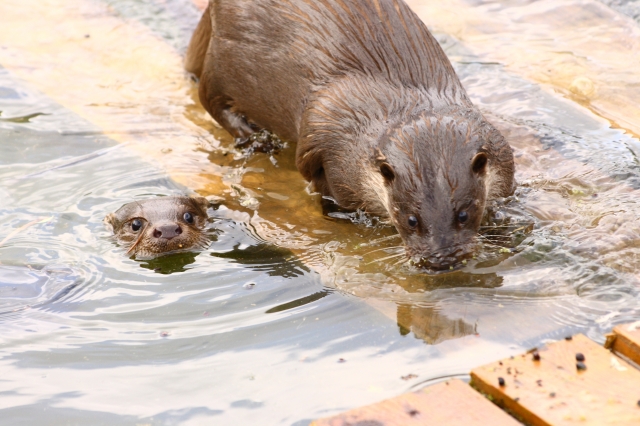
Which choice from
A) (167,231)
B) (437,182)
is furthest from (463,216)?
(167,231)

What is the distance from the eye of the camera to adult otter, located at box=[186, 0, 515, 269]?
10.2 ft

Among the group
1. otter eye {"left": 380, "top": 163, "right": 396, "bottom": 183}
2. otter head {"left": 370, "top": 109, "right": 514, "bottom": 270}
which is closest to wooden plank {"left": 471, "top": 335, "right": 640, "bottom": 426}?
otter head {"left": 370, "top": 109, "right": 514, "bottom": 270}

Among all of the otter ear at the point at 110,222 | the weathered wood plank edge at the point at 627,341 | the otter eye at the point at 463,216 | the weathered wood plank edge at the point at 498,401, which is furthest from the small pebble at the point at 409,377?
the otter ear at the point at 110,222

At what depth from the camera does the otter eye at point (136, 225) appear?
3.80 metres

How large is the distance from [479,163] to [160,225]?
140 cm

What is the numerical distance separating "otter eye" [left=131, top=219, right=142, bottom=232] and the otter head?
111 cm

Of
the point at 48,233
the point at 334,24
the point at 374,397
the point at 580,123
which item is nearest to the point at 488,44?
the point at 580,123

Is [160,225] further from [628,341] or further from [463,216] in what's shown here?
[628,341]

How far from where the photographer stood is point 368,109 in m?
3.58

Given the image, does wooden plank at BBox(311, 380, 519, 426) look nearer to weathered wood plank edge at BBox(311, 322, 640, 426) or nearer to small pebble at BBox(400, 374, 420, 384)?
weathered wood plank edge at BBox(311, 322, 640, 426)

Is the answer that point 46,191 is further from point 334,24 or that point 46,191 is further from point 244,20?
point 334,24

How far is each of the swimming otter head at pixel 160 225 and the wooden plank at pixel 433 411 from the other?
1.61m

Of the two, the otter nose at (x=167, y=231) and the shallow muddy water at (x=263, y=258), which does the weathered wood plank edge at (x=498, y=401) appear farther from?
the otter nose at (x=167, y=231)

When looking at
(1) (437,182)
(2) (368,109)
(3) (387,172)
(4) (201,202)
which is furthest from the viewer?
(4) (201,202)
